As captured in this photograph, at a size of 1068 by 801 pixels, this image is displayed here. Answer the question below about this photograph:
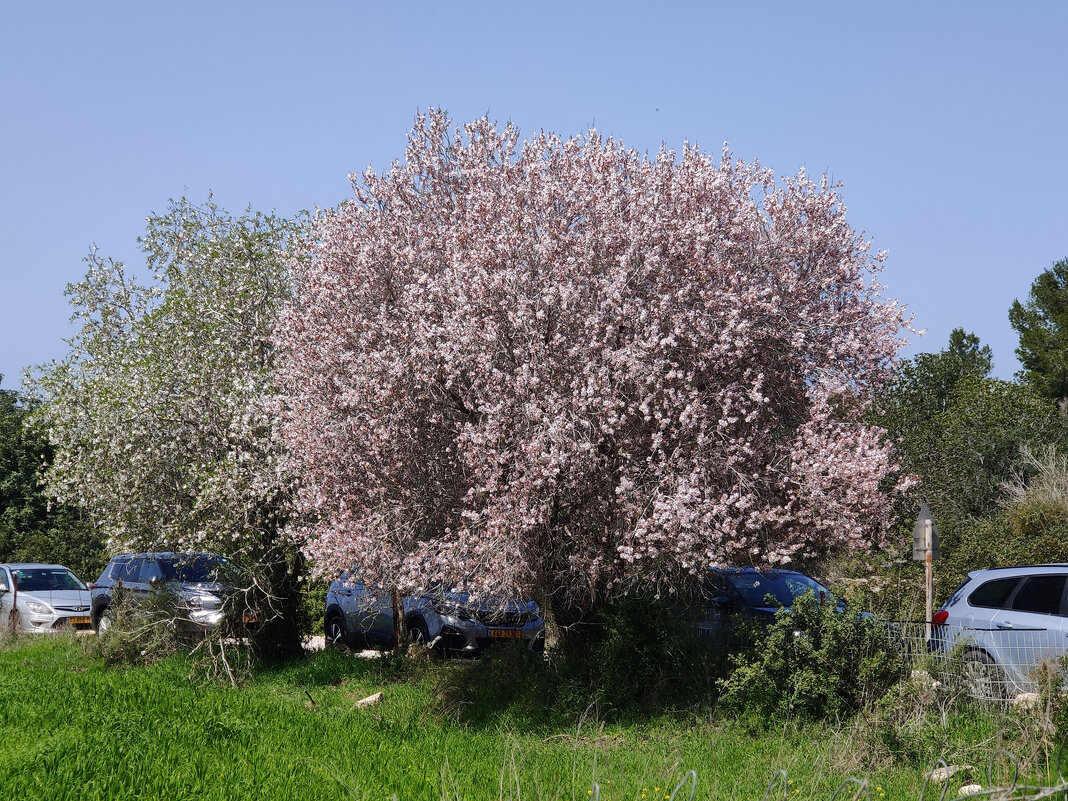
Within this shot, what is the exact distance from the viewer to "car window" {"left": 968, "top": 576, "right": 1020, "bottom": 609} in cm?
1130

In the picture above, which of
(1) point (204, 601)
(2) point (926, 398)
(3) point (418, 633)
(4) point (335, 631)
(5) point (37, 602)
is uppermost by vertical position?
(2) point (926, 398)

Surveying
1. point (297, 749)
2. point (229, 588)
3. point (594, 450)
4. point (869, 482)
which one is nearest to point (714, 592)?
point (869, 482)

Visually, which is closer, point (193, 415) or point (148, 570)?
point (193, 415)

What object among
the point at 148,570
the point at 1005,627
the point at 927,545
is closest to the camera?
the point at 1005,627

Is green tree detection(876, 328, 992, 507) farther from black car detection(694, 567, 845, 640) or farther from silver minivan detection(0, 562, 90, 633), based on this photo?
silver minivan detection(0, 562, 90, 633)

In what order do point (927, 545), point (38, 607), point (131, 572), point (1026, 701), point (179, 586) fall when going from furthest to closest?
point (38, 607) < point (131, 572) < point (179, 586) < point (927, 545) < point (1026, 701)

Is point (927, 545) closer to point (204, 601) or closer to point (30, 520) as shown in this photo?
point (204, 601)

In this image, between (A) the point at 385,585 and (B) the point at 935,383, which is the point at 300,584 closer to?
(A) the point at 385,585

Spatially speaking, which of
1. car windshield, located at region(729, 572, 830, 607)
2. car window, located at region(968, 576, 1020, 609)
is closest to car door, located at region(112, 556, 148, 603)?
car windshield, located at region(729, 572, 830, 607)

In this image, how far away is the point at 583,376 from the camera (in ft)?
34.1

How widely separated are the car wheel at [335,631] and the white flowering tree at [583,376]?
5.36m

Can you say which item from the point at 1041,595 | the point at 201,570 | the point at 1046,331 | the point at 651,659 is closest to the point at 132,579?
the point at 201,570

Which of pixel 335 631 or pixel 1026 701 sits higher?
pixel 1026 701

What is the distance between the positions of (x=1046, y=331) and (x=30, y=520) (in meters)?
43.8
